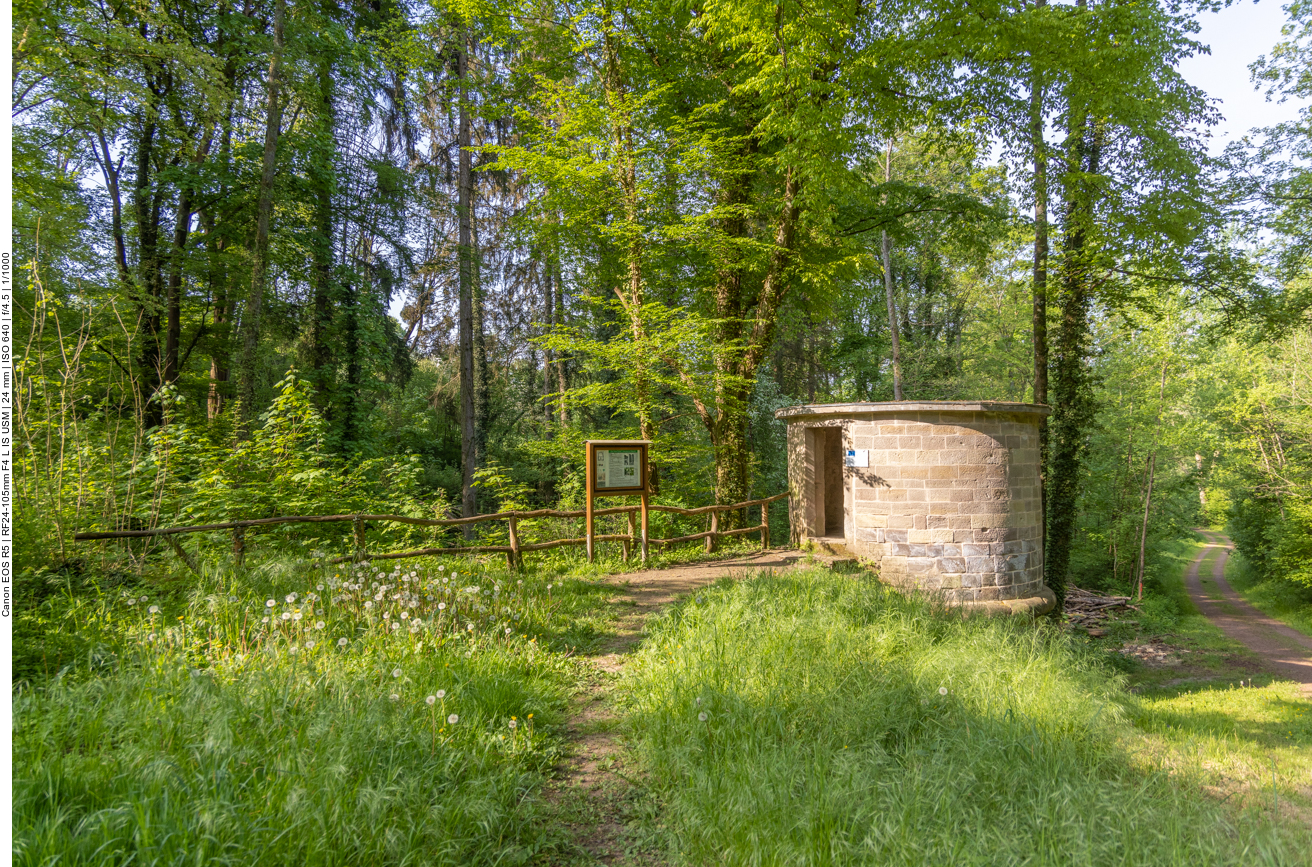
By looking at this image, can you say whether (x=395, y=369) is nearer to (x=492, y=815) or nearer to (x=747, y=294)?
(x=747, y=294)

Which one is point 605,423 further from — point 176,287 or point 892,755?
point 892,755

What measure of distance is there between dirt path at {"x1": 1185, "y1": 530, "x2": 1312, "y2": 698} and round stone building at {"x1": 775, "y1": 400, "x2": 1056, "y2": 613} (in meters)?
5.90

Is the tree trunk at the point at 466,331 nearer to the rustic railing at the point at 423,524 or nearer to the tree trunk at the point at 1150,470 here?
the rustic railing at the point at 423,524

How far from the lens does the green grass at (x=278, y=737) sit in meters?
1.97

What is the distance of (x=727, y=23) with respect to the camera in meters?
9.55

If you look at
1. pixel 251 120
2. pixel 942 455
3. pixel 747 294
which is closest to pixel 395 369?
pixel 251 120

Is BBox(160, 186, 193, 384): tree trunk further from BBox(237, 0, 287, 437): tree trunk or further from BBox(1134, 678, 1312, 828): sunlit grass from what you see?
BBox(1134, 678, 1312, 828): sunlit grass

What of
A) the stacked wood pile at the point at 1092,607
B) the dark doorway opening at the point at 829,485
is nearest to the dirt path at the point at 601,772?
the dark doorway opening at the point at 829,485

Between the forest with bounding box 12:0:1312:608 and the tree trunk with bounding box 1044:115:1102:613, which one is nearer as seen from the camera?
the forest with bounding box 12:0:1312:608

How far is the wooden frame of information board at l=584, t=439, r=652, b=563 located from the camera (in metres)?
7.77

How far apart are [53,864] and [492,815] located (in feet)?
4.43

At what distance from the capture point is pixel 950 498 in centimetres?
797

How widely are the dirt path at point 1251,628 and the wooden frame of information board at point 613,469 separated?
11044 millimetres

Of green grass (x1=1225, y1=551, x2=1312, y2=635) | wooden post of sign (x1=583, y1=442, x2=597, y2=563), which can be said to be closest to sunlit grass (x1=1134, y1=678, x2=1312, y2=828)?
wooden post of sign (x1=583, y1=442, x2=597, y2=563)
